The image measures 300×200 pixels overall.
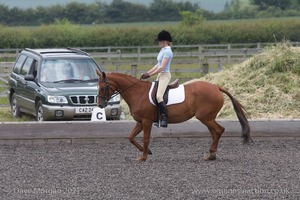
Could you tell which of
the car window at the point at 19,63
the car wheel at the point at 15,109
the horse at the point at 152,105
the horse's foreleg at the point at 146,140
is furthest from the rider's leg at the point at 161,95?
the car window at the point at 19,63

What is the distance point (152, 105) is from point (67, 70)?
6.05 m

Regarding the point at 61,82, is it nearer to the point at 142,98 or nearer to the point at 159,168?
the point at 142,98

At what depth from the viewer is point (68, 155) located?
46.0 feet

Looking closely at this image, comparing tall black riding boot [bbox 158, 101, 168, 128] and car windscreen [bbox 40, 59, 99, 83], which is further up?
tall black riding boot [bbox 158, 101, 168, 128]

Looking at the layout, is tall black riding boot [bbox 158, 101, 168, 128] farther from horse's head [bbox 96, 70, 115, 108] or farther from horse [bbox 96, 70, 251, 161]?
horse's head [bbox 96, 70, 115, 108]

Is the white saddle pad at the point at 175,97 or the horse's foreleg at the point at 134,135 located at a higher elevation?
the white saddle pad at the point at 175,97

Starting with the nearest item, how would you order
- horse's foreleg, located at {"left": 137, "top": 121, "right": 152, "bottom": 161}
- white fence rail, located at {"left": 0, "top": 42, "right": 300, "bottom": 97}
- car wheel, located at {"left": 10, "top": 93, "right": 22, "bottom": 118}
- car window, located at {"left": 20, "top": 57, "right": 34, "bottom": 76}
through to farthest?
horse's foreleg, located at {"left": 137, "top": 121, "right": 152, "bottom": 161} → car window, located at {"left": 20, "top": 57, "right": 34, "bottom": 76} → car wheel, located at {"left": 10, "top": 93, "right": 22, "bottom": 118} → white fence rail, located at {"left": 0, "top": 42, "right": 300, "bottom": 97}

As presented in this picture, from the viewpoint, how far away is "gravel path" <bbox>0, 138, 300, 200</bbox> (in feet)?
33.8

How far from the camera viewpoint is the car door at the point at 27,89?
1909 centimetres

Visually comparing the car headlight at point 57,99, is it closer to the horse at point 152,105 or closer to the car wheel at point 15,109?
the car wheel at point 15,109

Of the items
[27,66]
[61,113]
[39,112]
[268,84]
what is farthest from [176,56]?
[61,113]

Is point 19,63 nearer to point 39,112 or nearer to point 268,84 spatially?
point 39,112

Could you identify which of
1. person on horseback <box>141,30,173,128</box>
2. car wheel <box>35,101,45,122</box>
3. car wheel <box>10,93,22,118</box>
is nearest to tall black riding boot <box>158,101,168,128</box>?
person on horseback <box>141,30,173,128</box>

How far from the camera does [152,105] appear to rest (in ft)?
44.9
